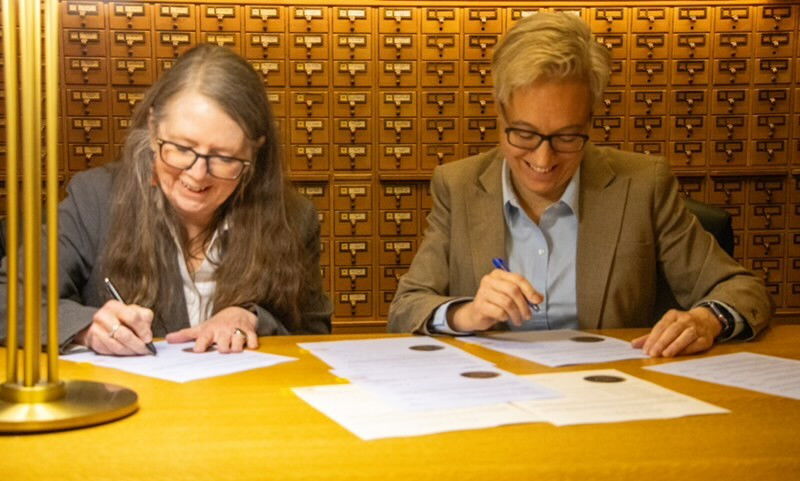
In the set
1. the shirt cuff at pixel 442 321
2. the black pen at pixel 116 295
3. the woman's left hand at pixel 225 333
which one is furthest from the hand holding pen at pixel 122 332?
the shirt cuff at pixel 442 321

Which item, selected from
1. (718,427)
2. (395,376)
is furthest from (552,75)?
(718,427)

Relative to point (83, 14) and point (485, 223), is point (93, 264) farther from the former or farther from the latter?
point (83, 14)

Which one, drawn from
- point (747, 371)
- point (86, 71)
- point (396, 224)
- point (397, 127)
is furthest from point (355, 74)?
point (747, 371)

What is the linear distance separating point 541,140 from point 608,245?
1.10 feet

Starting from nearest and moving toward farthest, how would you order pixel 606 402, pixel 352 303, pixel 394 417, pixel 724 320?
1. pixel 394 417
2. pixel 606 402
3. pixel 724 320
4. pixel 352 303

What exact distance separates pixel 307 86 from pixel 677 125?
2300 mm

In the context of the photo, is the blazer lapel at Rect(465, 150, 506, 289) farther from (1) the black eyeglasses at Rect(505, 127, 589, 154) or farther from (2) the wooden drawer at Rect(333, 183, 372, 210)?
(2) the wooden drawer at Rect(333, 183, 372, 210)

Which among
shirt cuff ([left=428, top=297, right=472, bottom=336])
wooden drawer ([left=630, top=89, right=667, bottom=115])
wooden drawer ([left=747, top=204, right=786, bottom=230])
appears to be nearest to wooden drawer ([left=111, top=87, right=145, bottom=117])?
Answer: wooden drawer ([left=630, top=89, right=667, bottom=115])

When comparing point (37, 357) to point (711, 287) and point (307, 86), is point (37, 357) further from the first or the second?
point (307, 86)

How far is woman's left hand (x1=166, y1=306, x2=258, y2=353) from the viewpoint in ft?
6.49

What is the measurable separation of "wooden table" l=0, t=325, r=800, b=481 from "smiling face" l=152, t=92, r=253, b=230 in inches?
34.6

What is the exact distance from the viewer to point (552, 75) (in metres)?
2.32

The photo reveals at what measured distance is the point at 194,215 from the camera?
244cm

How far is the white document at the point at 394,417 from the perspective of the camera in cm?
130
